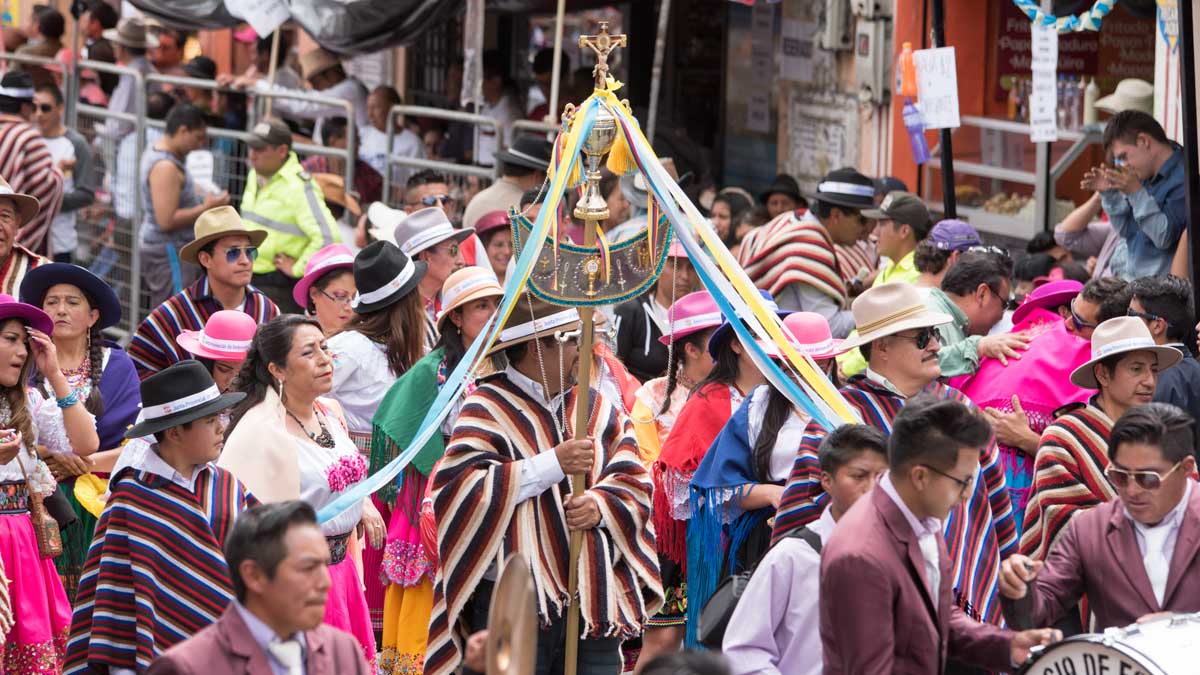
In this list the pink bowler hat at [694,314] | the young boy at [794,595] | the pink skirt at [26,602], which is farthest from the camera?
the pink bowler hat at [694,314]

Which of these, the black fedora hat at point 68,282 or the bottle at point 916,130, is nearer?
the black fedora hat at point 68,282

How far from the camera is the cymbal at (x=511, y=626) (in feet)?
13.8

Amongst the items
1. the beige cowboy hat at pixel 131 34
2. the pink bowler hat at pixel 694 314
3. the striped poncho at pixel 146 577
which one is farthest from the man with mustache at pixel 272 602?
the beige cowboy hat at pixel 131 34

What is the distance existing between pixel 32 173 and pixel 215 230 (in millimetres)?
3484

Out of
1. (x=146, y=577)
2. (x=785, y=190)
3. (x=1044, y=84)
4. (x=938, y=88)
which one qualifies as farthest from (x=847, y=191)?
(x=146, y=577)

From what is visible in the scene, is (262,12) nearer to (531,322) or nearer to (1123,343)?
(531,322)

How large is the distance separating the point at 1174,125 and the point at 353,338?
191 inches

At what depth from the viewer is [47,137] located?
42.9 ft

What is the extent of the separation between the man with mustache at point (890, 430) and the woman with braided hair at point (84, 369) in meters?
3.06

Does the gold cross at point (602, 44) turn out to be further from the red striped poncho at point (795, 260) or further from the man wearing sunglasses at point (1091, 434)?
the red striped poncho at point (795, 260)

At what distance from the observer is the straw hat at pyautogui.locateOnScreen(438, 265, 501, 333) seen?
7133 millimetres

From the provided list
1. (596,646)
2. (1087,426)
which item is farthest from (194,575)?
(1087,426)

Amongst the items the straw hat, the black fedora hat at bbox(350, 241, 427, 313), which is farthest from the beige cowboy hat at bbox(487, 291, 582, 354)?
the black fedora hat at bbox(350, 241, 427, 313)

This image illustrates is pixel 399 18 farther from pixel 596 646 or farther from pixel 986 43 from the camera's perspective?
pixel 596 646
